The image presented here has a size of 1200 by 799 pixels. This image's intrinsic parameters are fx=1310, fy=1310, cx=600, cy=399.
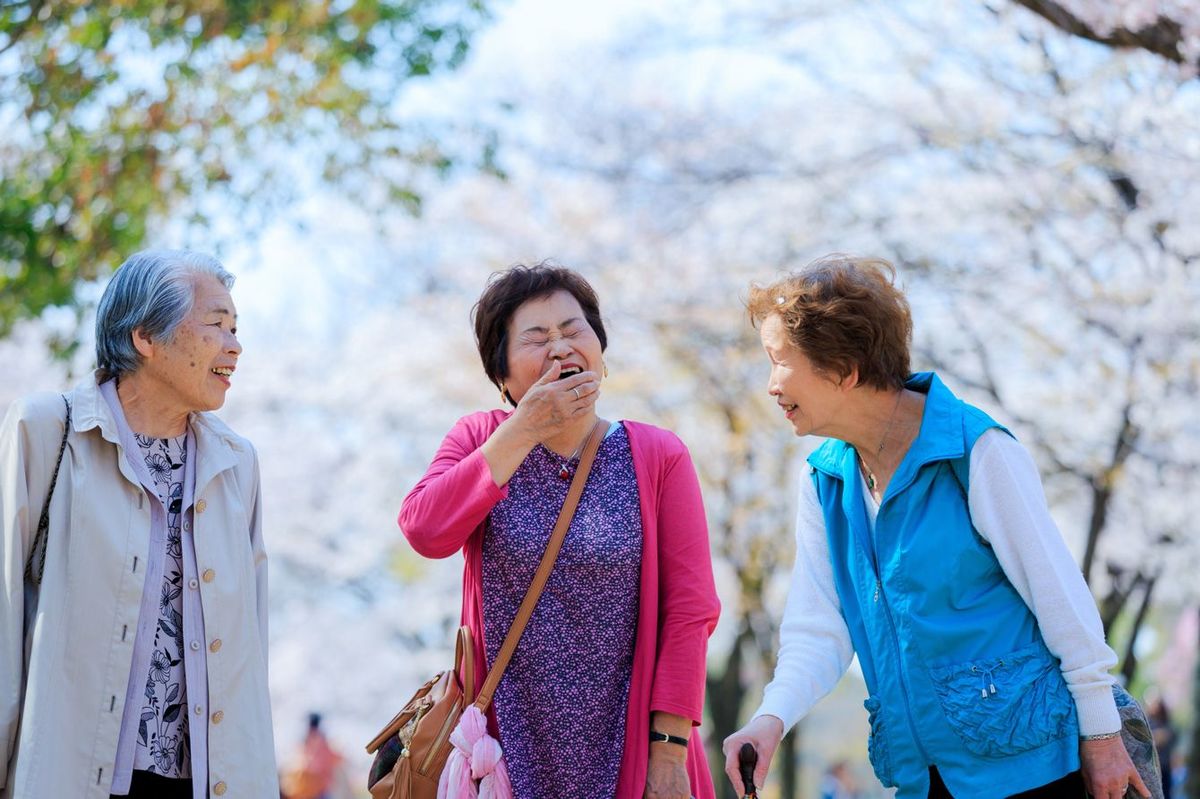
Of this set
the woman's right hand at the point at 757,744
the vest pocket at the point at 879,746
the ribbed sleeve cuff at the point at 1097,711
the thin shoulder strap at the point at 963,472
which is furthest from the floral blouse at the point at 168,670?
the ribbed sleeve cuff at the point at 1097,711

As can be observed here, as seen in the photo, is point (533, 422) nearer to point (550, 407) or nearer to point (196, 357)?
point (550, 407)

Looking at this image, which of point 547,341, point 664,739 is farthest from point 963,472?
point 547,341

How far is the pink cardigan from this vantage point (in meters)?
3.01

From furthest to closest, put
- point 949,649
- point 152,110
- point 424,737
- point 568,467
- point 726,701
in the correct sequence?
point 726,701 → point 152,110 → point 568,467 → point 424,737 → point 949,649

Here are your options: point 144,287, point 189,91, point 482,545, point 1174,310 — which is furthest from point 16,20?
point 1174,310

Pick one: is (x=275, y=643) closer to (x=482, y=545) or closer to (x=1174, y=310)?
(x=1174, y=310)

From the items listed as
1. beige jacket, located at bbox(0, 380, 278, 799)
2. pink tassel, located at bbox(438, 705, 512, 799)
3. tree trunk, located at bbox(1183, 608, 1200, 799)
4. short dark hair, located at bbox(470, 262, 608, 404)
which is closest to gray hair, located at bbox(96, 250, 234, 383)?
beige jacket, located at bbox(0, 380, 278, 799)

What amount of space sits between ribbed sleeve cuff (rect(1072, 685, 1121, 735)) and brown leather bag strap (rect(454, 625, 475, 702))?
4.45 ft

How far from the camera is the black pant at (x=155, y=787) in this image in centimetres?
291

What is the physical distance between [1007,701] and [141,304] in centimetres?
217

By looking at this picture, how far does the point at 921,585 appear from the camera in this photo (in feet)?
9.52

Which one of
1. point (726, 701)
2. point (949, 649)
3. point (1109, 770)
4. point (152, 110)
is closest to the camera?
point (1109, 770)

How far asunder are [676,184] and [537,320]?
369 inches

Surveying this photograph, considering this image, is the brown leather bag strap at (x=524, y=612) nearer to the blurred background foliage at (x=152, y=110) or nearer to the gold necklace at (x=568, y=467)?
the gold necklace at (x=568, y=467)
